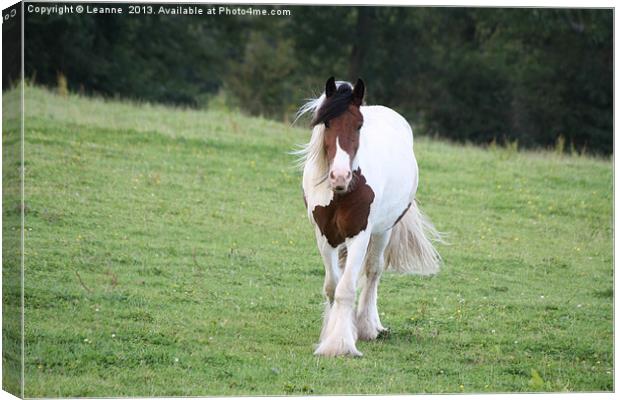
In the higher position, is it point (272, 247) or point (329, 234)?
point (329, 234)

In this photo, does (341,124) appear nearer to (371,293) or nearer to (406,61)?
(371,293)

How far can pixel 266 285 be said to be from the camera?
10.0 m

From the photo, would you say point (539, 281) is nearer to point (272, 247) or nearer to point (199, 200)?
point (272, 247)

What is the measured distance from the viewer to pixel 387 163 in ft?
26.5

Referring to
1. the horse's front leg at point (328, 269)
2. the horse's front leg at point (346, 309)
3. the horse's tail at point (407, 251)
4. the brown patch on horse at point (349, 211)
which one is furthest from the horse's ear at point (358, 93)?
the horse's tail at point (407, 251)

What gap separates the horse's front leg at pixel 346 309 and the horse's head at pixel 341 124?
636 mm

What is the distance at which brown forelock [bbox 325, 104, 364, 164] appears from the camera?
7.10 metres

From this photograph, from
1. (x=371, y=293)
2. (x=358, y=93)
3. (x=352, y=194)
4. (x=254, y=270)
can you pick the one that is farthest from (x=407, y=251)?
(x=358, y=93)

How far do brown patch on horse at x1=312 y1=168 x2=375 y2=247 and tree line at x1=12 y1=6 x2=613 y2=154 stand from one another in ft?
8.66

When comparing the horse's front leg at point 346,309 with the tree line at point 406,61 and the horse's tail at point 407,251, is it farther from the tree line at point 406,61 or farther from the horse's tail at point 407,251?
the tree line at point 406,61

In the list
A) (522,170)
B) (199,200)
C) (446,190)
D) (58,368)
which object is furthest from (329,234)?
(522,170)

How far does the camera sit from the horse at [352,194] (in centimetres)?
718

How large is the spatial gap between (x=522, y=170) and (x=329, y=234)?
7710mm

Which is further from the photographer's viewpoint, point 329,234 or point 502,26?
point 502,26
